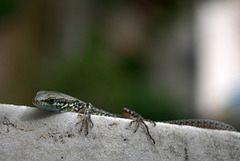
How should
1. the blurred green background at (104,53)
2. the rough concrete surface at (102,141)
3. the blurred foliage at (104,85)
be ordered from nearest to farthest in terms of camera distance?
the rough concrete surface at (102,141)
the blurred foliage at (104,85)
the blurred green background at (104,53)

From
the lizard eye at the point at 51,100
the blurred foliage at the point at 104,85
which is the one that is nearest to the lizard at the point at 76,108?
the lizard eye at the point at 51,100

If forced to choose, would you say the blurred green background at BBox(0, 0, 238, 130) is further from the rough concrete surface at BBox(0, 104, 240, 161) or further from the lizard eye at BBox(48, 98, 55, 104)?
the rough concrete surface at BBox(0, 104, 240, 161)

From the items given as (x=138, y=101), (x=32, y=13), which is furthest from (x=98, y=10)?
(x=138, y=101)

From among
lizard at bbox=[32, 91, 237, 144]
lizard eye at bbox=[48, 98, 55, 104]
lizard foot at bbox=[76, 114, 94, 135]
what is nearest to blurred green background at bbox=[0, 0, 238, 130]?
lizard at bbox=[32, 91, 237, 144]

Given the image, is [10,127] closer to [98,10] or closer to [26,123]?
[26,123]

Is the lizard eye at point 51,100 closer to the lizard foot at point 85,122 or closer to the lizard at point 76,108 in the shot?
the lizard at point 76,108

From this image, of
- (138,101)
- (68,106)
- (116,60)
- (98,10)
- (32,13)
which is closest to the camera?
(68,106)
